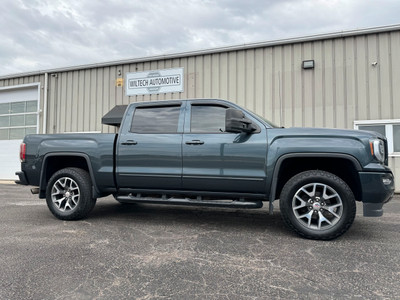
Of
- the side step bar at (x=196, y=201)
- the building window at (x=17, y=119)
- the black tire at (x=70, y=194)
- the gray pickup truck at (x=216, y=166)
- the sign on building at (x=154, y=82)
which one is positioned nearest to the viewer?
the gray pickup truck at (x=216, y=166)

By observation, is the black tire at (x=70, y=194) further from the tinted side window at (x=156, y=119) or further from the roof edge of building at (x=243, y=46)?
the roof edge of building at (x=243, y=46)

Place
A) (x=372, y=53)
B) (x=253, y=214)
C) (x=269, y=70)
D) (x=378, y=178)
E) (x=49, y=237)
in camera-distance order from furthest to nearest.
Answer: (x=269, y=70) < (x=372, y=53) < (x=253, y=214) < (x=49, y=237) < (x=378, y=178)

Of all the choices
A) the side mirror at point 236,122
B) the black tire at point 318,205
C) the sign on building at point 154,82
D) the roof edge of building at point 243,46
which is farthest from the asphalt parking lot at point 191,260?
the sign on building at point 154,82

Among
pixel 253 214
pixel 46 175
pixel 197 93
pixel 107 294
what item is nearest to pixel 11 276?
pixel 107 294

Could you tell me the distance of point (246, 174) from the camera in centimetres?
389

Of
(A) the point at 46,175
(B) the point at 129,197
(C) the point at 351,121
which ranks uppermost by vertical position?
(C) the point at 351,121

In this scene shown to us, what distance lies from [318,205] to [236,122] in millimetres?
1430

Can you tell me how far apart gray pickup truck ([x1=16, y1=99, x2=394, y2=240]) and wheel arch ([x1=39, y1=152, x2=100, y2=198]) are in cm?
2

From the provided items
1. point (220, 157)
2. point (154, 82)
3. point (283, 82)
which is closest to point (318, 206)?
point (220, 157)

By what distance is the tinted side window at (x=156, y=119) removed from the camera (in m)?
4.39

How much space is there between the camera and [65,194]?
4.66 metres

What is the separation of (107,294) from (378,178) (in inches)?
124

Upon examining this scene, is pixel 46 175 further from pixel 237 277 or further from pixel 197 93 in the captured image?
pixel 197 93

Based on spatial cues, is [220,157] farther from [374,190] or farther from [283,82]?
[283,82]
